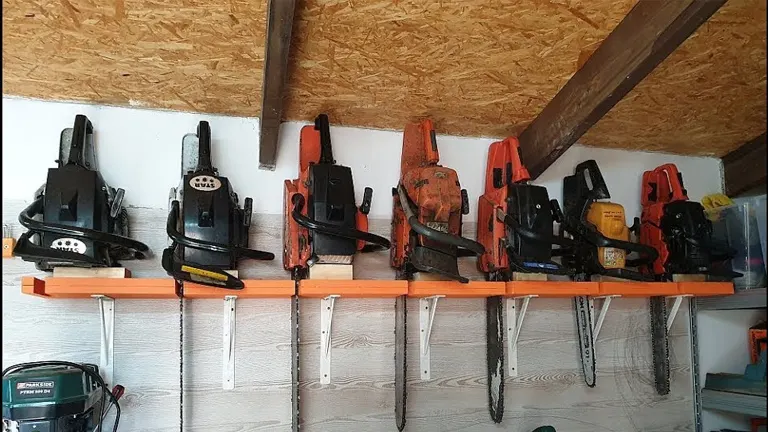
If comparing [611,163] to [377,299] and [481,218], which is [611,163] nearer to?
[481,218]

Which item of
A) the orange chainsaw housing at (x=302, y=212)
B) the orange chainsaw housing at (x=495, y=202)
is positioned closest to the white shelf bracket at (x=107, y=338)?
the orange chainsaw housing at (x=302, y=212)

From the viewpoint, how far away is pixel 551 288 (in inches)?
86.2

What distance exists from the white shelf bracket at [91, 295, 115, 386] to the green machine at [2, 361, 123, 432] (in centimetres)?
21

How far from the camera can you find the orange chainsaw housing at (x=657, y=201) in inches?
95.1

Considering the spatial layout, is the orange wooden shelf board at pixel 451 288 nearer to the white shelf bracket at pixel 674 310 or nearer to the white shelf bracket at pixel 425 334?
the white shelf bracket at pixel 425 334

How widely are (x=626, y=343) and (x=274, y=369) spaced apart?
147cm

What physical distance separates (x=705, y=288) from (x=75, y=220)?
2.26m

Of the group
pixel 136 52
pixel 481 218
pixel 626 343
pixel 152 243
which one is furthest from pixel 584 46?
pixel 152 243

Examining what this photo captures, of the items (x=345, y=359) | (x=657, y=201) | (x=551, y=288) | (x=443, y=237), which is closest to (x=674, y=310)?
(x=657, y=201)

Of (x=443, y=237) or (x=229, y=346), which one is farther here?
(x=229, y=346)

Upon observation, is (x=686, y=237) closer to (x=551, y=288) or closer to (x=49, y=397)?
(x=551, y=288)

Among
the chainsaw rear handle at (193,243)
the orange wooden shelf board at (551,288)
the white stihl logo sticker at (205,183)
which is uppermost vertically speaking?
the white stihl logo sticker at (205,183)

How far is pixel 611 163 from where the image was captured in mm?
2664

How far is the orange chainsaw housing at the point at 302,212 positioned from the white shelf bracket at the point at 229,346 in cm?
24
